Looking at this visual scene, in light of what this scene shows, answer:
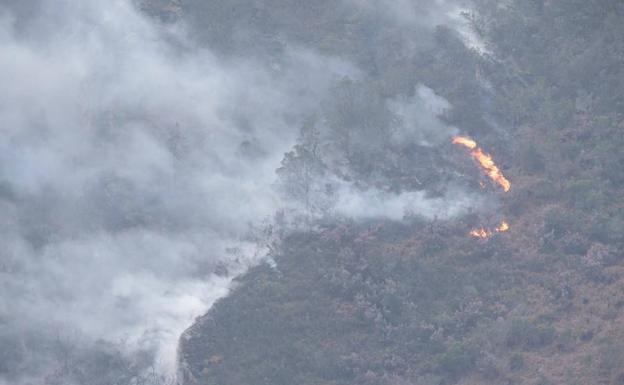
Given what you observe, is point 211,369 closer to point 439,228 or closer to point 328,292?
point 328,292

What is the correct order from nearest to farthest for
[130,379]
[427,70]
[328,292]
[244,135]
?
[130,379], [328,292], [244,135], [427,70]

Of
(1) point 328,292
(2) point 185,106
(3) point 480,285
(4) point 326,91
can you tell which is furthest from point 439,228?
(2) point 185,106

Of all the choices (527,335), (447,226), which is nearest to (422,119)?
(447,226)

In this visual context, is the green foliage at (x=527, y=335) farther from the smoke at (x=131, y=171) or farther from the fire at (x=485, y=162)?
the fire at (x=485, y=162)

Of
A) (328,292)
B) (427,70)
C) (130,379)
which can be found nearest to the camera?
(130,379)

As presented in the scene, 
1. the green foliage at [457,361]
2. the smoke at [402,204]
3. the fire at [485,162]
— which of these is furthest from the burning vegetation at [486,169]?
the green foliage at [457,361]

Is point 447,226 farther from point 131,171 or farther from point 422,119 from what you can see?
point 131,171
